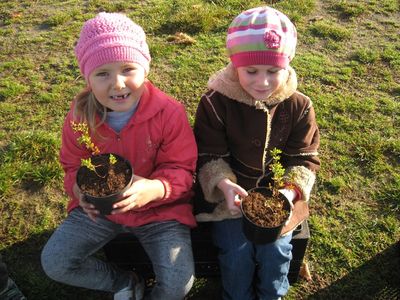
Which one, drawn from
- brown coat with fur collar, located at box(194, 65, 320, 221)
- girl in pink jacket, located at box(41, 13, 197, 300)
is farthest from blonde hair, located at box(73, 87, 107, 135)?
brown coat with fur collar, located at box(194, 65, 320, 221)

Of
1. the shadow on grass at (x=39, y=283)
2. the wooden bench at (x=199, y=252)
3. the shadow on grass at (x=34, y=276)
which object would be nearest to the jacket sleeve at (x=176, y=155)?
the wooden bench at (x=199, y=252)

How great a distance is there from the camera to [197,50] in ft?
19.3

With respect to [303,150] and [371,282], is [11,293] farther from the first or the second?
[371,282]

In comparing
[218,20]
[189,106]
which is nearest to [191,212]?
[189,106]

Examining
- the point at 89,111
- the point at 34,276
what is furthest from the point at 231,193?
the point at 34,276

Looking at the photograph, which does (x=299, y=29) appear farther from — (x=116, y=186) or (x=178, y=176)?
(x=116, y=186)

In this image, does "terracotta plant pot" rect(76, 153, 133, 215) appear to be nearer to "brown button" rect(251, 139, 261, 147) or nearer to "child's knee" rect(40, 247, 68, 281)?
"child's knee" rect(40, 247, 68, 281)

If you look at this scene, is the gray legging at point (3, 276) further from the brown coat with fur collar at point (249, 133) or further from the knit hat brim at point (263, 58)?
the knit hat brim at point (263, 58)

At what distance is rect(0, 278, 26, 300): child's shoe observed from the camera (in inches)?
120

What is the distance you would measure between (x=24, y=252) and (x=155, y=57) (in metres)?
3.14

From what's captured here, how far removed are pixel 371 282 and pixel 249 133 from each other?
61.4 inches

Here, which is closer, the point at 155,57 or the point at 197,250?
the point at 197,250

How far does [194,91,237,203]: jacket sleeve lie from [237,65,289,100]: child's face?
295 mm

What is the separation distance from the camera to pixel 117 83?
103 inches
